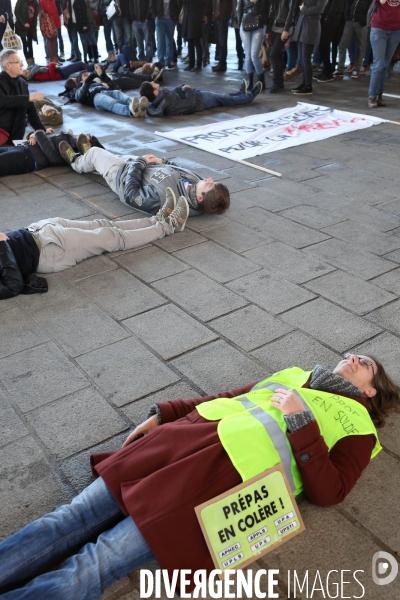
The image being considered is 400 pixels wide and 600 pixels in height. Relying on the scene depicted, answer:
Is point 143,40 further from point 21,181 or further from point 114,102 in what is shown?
point 21,181

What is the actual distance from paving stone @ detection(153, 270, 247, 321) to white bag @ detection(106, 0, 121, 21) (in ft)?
32.1

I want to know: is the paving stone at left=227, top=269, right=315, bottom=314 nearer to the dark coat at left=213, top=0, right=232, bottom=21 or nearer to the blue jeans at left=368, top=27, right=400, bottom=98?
the blue jeans at left=368, top=27, right=400, bottom=98

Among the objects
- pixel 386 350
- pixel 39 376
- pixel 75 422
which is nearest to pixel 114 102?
pixel 39 376

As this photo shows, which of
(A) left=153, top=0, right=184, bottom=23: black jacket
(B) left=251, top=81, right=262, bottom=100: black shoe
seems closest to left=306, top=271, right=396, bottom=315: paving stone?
(B) left=251, top=81, right=262, bottom=100: black shoe

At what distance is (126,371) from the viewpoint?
9.39 feet

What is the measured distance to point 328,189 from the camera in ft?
17.0


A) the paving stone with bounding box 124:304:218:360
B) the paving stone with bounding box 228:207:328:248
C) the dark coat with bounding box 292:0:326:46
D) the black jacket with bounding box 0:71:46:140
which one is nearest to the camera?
the paving stone with bounding box 124:304:218:360

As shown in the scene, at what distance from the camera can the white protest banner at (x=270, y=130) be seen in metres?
6.40

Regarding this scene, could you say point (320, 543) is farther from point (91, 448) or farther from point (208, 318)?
point (208, 318)

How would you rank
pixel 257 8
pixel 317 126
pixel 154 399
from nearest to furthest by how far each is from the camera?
1. pixel 154 399
2. pixel 317 126
3. pixel 257 8

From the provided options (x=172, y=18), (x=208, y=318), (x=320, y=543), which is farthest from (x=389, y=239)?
(x=172, y=18)

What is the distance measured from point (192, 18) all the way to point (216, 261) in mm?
8512

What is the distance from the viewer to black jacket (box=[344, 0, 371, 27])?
944cm

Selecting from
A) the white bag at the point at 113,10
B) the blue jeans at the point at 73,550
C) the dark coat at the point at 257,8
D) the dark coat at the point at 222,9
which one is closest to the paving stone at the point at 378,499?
the blue jeans at the point at 73,550
